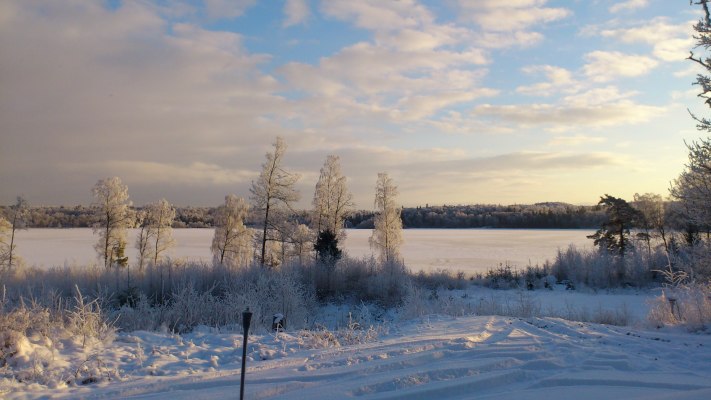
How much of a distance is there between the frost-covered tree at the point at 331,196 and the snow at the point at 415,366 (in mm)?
28722

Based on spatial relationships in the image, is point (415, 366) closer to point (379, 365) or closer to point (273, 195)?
point (379, 365)

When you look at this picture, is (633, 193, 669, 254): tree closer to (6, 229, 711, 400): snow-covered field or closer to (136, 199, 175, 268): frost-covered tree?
(6, 229, 711, 400): snow-covered field

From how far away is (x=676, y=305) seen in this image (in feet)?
31.0

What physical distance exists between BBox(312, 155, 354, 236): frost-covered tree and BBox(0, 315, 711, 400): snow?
94.2 feet

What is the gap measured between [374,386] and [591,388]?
2.10 meters

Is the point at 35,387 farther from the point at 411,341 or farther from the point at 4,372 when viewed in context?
the point at 411,341

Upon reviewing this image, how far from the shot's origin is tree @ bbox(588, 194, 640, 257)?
104 ft

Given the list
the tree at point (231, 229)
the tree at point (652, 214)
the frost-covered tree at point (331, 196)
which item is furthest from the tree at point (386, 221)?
the tree at point (652, 214)

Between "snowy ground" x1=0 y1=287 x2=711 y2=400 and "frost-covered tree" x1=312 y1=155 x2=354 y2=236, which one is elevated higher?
"frost-covered tree" x1=312 y1=155 x2=354 y2=236

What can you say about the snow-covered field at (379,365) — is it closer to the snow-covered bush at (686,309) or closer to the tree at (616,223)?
the snow-covered bush at (686,309)

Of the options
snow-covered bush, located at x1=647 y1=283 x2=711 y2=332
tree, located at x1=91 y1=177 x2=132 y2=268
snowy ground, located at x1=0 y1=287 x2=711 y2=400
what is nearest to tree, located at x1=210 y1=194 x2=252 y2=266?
tree, located at x1=91 y1=177 x2=132 y2=268

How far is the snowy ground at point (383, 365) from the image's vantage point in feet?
15.7

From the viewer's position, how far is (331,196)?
122 feet

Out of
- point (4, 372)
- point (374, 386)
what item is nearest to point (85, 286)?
point (4, 372)
